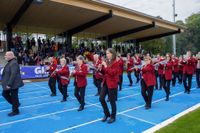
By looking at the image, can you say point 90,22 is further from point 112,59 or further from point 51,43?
point 112,59

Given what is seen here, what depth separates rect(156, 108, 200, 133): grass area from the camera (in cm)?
543

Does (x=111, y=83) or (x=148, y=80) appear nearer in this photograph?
(x=111, y=83)

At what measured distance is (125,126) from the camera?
20.2 feet

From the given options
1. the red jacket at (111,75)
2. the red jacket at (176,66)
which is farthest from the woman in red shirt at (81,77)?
the red jacket at (176,66)

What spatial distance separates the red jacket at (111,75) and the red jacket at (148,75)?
69.7 inches

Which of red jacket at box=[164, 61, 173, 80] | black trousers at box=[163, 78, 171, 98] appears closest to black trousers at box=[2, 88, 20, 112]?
black trousers at box=[163, 78, 171, 98]

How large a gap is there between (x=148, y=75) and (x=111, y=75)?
198 centimetres

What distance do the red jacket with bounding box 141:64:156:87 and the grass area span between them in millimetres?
1459

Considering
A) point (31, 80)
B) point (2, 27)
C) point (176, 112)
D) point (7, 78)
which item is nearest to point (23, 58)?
point (31, 80)

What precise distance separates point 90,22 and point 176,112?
681 inches

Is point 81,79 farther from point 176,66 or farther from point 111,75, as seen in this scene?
point 176,66

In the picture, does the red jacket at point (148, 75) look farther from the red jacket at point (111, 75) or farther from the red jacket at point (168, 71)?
the red jacket at point (168, 71)

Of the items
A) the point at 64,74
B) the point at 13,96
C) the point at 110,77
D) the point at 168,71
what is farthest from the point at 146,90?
the point at 13,96

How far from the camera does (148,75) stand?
25.7 ft
